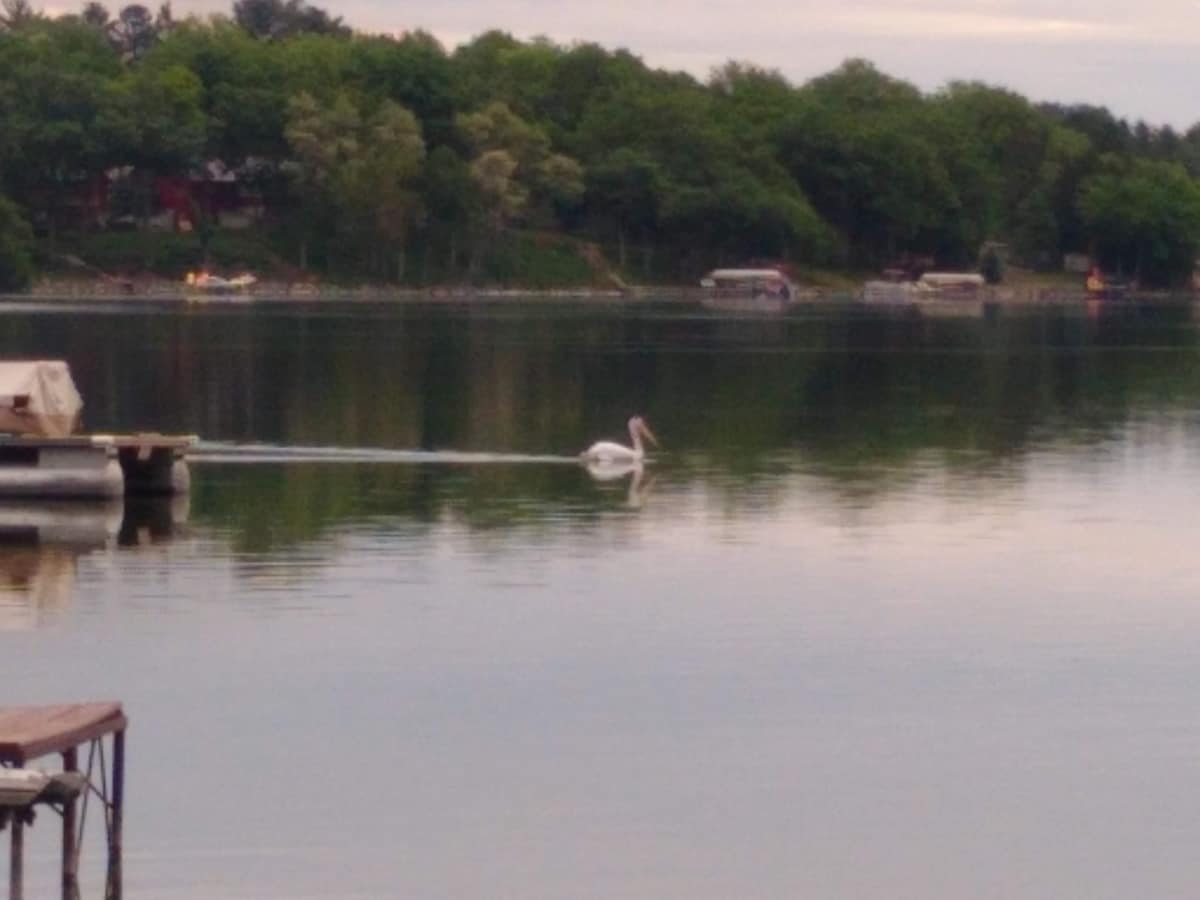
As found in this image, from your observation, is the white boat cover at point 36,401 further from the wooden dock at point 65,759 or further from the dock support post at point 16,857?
the dock support post at point 16,857

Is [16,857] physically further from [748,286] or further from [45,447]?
[748,286]

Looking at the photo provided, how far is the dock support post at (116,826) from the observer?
15617 mm

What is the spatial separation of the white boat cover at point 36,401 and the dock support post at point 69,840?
21.2 meters

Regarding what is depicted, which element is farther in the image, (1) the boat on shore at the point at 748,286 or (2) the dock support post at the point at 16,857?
(1) the boat on shore at the point at 748,286

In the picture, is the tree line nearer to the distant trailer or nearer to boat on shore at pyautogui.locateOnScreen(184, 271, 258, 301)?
boat on shore at pyautogui.locateOnScreen(184, 271, 258, 301)

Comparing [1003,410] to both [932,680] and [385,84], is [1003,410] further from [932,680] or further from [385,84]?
[385,84]

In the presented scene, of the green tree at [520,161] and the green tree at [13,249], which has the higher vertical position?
the green tree at [520,161]

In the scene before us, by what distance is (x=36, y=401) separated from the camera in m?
36.3

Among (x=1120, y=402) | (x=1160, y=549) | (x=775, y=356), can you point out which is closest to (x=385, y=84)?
(x=775, y=356)

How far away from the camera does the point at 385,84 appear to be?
16488 centimetres

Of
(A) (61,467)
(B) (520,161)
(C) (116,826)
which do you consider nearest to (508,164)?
(B) (520,161)

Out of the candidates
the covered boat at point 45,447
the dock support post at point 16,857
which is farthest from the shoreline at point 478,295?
the dock support post at point 16,857

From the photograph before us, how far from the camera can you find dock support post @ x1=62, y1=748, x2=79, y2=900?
14.6 meters

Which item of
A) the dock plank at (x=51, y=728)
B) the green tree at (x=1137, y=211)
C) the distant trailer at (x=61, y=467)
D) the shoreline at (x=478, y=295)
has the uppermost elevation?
the green tree at (x=1137, y=211)
